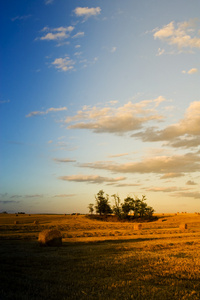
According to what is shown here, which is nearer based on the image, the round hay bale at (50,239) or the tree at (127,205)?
Result: the round hay bale at (50,239)

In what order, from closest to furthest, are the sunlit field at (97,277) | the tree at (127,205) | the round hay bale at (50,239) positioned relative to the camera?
the sunlit field at (97,277), the round hay bale at (50,239), the tree at (127,205)

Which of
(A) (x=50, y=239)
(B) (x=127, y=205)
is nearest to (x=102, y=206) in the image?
(B) (x=127, y=205)

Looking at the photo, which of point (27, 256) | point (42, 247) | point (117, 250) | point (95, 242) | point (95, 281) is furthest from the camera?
point (95, 242)

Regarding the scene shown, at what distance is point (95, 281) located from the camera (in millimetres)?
10398

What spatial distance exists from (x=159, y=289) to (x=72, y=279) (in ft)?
10.7

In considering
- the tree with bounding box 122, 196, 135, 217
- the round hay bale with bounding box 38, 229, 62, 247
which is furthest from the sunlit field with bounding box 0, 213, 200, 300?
the tree with bounding box 122, 196, 135, 217

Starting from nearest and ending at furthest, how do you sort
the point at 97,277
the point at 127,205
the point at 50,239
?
the point at 97,277 → the point at 50,239 → the point at 127,205

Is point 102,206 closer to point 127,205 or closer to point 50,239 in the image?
point 127,205

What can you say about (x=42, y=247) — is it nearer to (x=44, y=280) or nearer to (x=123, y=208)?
(x=44, y=280)

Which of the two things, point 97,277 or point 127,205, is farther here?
point 127,205

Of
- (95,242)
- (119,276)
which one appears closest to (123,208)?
(95,242)

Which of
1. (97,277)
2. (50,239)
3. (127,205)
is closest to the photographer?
(97,277)

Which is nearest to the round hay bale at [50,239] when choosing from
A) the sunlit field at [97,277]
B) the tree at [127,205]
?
the sunlit field at [97,277]

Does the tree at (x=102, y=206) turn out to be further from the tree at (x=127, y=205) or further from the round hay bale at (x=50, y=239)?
the round hay bale at (x=50, y=239)
